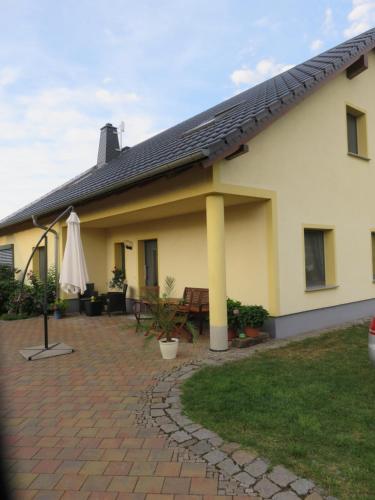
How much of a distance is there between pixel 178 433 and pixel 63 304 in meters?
8.45

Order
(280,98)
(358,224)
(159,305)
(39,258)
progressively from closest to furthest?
(159,305) < (280,98) < (358,224) < (39,258)

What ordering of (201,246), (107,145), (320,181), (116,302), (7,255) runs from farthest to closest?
(107,145), (7,255), (116,302), (201,246), (320,181)

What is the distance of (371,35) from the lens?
9945 millimetres

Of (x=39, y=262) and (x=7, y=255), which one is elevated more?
(x=7, y=255)

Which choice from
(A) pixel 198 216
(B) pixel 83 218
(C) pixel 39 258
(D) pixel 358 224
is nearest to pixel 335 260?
(D) pixel 358 224

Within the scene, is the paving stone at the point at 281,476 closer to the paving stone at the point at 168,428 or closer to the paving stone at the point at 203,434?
the paving stone at the point at 203,434

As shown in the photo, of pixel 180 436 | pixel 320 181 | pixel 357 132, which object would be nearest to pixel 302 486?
pixel 180 436

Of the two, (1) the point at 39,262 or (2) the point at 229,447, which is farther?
(1) the point at 39,262

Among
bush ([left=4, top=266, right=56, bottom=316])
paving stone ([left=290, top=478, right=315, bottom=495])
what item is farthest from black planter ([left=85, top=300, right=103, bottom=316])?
paving stone ([left=290, top=478, right=315, bottom=495])

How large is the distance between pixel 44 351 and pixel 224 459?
470 centimetres

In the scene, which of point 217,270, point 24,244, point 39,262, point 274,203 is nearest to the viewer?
point 217,270

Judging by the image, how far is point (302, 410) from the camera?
12.5ft

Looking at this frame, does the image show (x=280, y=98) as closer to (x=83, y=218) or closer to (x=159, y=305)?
(x=159, y=305)

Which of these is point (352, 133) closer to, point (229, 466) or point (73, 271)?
point (73, 271)
